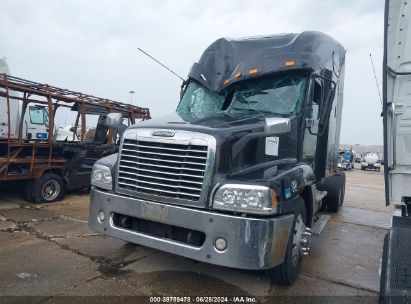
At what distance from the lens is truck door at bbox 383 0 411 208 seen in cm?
299

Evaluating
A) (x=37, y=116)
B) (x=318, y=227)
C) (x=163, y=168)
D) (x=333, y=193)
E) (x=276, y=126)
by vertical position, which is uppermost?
(x=37, y=116)

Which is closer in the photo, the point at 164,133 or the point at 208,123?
the point at 164,133

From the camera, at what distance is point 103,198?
A: 13.1 ft

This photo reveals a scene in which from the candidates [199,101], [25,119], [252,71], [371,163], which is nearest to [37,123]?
[25,119]

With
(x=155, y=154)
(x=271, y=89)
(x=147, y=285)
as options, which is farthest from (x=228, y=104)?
(x=147, y=285)

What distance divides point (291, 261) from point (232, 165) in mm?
1249

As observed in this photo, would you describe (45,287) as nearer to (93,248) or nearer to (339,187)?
(93,248)

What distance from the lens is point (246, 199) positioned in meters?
3.25

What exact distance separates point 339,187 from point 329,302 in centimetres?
540

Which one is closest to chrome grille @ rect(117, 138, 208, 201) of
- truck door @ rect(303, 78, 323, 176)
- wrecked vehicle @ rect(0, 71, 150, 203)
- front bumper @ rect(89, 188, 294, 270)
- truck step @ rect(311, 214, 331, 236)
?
front bumper @ rect(89, 188, 294, 270)

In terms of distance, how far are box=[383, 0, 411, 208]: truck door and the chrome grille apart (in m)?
1.66

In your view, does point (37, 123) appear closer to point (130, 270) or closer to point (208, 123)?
point (130, 270)

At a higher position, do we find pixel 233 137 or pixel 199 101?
pixel 199 101

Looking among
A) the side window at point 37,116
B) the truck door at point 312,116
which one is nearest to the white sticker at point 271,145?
the truck door at point 312,116
